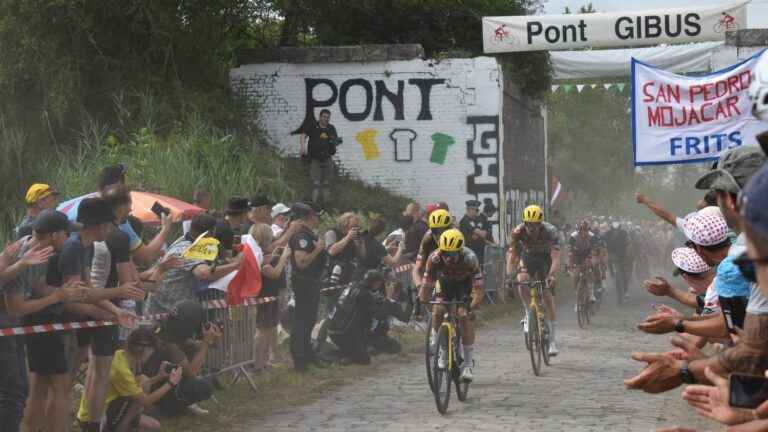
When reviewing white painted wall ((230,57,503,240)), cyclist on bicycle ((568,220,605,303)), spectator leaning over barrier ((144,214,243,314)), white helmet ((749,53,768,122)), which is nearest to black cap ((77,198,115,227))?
spectator leaning over barrier ((144,214,243,314))

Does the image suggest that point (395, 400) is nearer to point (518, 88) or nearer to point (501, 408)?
point (501, 408)

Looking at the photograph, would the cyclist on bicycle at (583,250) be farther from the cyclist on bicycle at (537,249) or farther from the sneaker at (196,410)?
the sneaker at (196,410)

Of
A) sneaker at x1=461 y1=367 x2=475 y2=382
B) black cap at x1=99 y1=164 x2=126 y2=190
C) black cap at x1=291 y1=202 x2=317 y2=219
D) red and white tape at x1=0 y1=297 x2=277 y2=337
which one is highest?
black cap at x1=99 y1=164 x2=126 y2=190

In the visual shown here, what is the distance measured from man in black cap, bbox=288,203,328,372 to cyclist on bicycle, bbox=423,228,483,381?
1.73 m

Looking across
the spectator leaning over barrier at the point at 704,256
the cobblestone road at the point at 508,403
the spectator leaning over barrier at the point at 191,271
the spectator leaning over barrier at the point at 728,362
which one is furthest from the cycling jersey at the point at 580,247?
the spectator leaning over barrier at the point at 728,362

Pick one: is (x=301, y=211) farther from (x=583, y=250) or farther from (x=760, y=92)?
(x=760, y=92)

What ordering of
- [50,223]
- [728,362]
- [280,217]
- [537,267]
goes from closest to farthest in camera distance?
[728,362] < [50,223] < [280,217] < [537,267]

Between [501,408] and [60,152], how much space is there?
13511 mm

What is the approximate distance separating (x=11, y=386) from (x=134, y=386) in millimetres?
1674

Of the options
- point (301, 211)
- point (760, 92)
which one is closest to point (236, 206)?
point (301, 211)

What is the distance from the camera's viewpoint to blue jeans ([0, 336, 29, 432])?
8.31 m

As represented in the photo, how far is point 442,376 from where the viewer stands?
39.8 ft

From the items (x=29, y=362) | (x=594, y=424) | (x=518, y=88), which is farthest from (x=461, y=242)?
(x=518, y=88)

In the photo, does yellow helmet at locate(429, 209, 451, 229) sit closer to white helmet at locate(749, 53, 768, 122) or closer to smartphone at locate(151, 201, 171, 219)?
smartphone at locate(151, 201, 171, 219)
